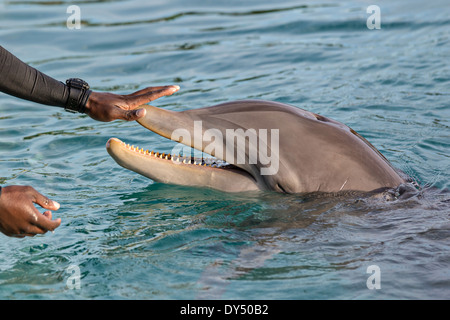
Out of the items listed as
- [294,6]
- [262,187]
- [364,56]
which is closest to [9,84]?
[262,187]

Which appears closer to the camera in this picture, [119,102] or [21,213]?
[21,213]

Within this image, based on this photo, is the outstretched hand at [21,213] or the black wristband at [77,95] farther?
the black wristband at [77,95]

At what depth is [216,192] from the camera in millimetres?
5457

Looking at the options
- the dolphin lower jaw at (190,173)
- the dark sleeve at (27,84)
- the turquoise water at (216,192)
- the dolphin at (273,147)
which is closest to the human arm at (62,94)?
the dark sleeve at (27,84)

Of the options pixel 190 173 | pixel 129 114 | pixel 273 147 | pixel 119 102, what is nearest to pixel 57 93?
pixel 119 102

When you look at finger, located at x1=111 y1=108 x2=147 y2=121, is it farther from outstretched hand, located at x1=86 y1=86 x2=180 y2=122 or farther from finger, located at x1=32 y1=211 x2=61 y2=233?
finger, located at x1=32 y1=211 x2=61 y2=233

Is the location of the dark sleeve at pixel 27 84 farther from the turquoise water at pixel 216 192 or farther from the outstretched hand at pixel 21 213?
the outstretched hand at pixel 21 213

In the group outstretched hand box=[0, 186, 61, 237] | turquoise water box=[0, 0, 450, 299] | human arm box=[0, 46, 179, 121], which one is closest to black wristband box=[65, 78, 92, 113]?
human arm box=[0, 46, 179, 121]

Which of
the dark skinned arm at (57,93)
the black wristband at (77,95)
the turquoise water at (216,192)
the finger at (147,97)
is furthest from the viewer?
the black wristband at (77,95)

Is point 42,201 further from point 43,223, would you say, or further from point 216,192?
point 216,192

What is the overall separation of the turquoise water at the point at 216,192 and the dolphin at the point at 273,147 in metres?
0.19

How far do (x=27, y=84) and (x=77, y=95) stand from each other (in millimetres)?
406

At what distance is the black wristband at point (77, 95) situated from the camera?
209 inches

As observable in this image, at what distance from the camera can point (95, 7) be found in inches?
583
